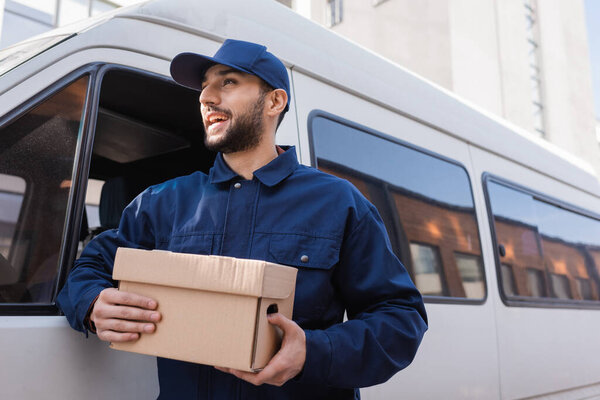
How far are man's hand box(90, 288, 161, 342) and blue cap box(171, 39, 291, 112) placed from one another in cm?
75

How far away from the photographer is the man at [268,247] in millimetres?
1343

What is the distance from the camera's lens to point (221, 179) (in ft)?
5.42

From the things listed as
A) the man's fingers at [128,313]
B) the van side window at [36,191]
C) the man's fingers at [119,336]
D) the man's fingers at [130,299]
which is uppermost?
the van side window at [36,191]

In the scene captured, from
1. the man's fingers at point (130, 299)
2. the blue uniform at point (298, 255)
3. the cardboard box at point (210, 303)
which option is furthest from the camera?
the blue uniform at point (298, 255)

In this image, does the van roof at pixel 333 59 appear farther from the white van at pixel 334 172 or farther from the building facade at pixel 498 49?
the building facade at pixel 498 49

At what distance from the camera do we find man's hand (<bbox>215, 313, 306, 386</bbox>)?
3.93 ft

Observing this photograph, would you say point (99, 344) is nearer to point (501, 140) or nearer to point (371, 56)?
point (371, 56)

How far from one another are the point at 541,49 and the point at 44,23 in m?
19.4

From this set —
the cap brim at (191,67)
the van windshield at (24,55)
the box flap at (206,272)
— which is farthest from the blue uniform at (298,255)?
the van windshield at (24,55)

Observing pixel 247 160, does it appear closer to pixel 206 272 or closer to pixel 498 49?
pixel 206 272

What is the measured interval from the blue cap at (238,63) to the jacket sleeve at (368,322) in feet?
1.74

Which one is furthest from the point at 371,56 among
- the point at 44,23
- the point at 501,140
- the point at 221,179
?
the point at 44,23

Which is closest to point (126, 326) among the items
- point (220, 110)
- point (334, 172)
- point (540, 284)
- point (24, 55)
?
point (220, 110)

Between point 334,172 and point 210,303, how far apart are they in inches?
60.1
